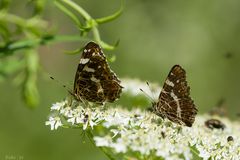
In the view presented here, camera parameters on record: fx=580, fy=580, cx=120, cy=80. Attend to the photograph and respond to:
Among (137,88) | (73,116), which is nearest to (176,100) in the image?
(73,116)

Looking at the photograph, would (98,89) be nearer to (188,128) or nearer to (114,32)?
(188,128)

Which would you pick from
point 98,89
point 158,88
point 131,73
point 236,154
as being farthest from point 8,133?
point 236,154

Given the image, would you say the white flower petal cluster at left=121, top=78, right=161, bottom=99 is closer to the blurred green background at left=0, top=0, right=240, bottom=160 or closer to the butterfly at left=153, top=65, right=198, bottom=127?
the butterfly at left=153, top=65, right=198, bottom=127

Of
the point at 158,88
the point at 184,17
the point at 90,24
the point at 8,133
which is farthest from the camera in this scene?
the point at 184,17

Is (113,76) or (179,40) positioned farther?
(179,40)

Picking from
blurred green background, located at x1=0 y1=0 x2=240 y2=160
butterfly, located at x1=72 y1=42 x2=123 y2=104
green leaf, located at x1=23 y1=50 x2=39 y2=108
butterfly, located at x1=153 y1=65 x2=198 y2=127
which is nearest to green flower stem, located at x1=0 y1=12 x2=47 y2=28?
green leaf, located at x1=23 y1=50 x2=39 y2=108

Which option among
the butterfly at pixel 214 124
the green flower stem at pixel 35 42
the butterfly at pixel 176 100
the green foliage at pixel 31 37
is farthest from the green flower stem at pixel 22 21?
the butterfly at pixel 214 124

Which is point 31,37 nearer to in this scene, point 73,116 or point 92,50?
point 92,50
